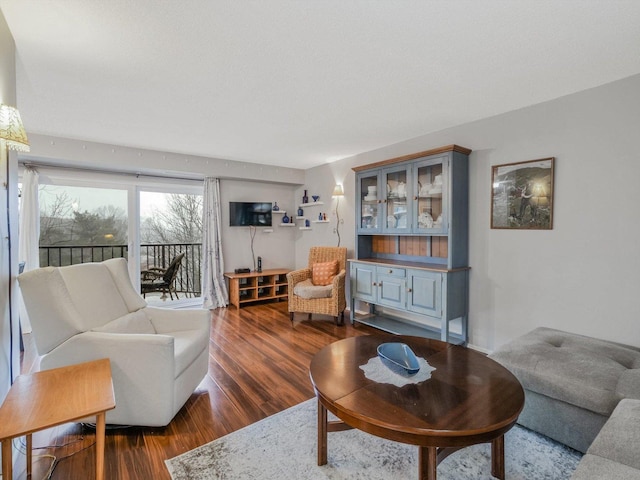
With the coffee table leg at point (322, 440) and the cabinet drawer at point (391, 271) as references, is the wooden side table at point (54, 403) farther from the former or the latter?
the cabinet drawer at point (391, 271)

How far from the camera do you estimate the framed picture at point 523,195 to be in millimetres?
2664

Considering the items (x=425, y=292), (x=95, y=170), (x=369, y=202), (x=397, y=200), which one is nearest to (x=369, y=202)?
(x=369, y=202)

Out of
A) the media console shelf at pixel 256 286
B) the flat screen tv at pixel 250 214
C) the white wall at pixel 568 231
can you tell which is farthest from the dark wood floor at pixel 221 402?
the flat screen tv at pixel 250 214

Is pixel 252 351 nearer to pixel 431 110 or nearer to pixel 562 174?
pixel 431 110

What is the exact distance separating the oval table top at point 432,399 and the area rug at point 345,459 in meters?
0.48

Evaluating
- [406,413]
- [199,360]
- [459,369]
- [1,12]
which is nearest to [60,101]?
[1,12]

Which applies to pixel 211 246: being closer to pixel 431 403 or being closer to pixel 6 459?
pixel 6 459

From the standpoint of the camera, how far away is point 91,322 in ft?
6.51

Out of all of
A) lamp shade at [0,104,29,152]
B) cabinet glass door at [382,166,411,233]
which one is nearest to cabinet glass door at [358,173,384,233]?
cabinet glass door at [382,166,411,233]

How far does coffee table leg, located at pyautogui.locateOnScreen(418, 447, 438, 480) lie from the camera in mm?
1179

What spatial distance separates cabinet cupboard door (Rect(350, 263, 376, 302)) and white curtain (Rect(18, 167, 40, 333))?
388cm

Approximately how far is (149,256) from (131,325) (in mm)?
2906

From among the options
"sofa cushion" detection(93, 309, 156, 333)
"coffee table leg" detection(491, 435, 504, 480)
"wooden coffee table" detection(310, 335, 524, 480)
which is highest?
"sofa cushion" detection(93, 309, 156, 333)

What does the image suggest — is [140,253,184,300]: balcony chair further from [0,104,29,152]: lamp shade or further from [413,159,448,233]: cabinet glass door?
[413,159,448,233]: cabinet glass door
